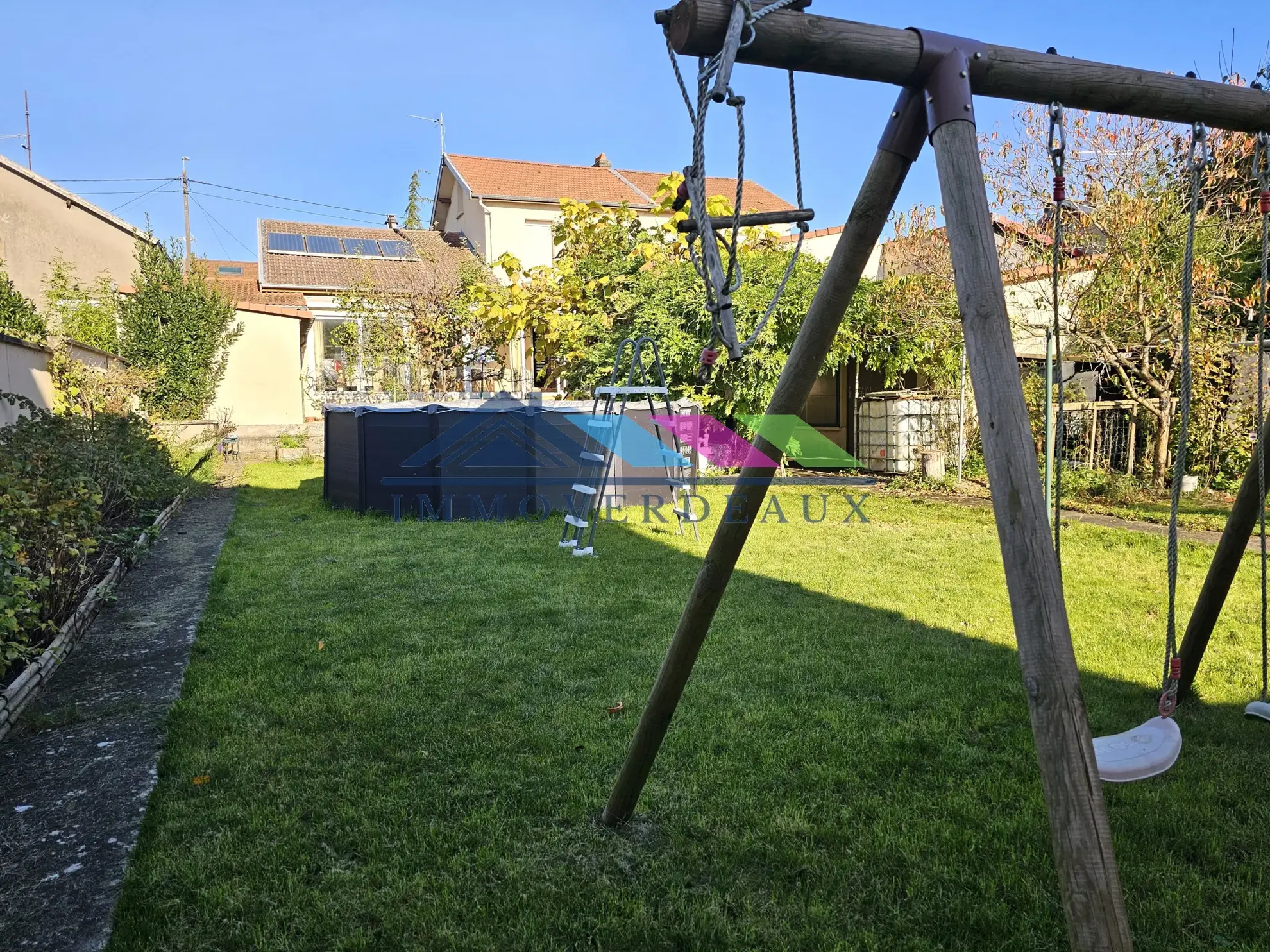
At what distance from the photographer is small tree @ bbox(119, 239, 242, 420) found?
16.3 metres

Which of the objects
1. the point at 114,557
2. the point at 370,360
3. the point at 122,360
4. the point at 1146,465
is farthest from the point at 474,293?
the point at 1146,465

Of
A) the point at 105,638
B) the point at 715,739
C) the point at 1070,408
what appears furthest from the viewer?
the point at 1070,408

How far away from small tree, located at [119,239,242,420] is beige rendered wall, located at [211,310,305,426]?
54cm

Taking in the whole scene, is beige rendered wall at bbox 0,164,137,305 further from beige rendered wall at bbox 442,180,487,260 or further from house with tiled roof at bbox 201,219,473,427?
beige rendered wall at bbox 442,180,487,260

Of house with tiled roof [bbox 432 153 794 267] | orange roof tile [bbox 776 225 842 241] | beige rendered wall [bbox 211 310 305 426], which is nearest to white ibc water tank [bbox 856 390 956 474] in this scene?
orange roof tile [bbox 776 225 842 241]

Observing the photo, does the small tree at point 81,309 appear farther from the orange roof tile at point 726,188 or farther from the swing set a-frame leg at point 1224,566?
the swing set a-frame leg at point 1224,566

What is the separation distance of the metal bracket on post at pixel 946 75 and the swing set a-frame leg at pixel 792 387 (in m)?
0.06

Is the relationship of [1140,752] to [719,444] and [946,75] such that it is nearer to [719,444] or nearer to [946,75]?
[946,75]

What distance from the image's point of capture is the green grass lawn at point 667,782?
6.75 ft

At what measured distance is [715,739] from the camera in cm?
311

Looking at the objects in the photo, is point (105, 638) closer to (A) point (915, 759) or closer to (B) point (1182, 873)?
(A) point (915, 759)

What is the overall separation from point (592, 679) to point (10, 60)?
2059 cm

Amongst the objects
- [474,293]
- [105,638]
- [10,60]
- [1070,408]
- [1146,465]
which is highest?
[10,60]

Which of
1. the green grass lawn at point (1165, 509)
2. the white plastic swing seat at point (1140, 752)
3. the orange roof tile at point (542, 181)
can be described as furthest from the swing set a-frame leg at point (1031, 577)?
the orange roof tile at point (542, 181)
